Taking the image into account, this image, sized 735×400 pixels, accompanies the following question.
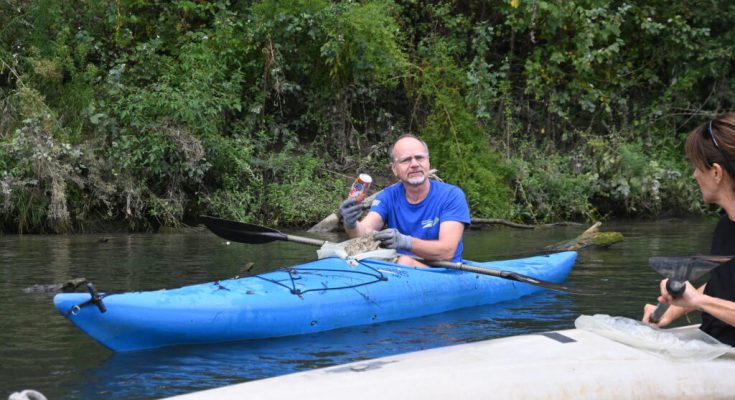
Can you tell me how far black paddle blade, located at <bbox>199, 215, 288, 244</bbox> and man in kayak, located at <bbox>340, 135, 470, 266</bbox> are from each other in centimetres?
58

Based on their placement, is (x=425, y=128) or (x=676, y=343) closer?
(x=676, y=343)

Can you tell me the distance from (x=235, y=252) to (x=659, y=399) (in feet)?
20.0

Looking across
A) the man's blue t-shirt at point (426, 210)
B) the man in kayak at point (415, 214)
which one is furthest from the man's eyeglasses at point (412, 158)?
the man's blue t-shirt at point (426, 210)

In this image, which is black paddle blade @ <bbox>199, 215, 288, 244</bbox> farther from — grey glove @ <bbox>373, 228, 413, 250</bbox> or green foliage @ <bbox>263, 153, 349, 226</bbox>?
green foliage @ <bbox>263, 153, 349, 226</bbox>

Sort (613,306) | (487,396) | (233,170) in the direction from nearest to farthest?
(487,396) < (613,306) < (233,170)

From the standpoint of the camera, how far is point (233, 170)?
35.9 feet

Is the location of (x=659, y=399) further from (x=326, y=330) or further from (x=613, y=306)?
(x=613, y=306)

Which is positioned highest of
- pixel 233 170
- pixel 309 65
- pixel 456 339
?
pixel 309 65

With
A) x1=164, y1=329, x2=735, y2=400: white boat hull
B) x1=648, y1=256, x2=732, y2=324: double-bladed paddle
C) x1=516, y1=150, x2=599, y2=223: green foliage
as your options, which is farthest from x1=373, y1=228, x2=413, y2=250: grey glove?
x1=516, y1=150, x2=599, y2=223: green foliage

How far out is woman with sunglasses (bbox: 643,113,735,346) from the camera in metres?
2.88

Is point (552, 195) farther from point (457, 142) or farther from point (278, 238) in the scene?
point (278, 238)

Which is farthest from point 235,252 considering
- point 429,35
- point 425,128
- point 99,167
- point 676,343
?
point 676,343

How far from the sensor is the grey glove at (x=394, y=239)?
5277mm

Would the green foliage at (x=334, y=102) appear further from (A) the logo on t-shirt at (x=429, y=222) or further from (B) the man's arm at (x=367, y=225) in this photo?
(A) the logo on t-shirt at (x=429, y=222)
